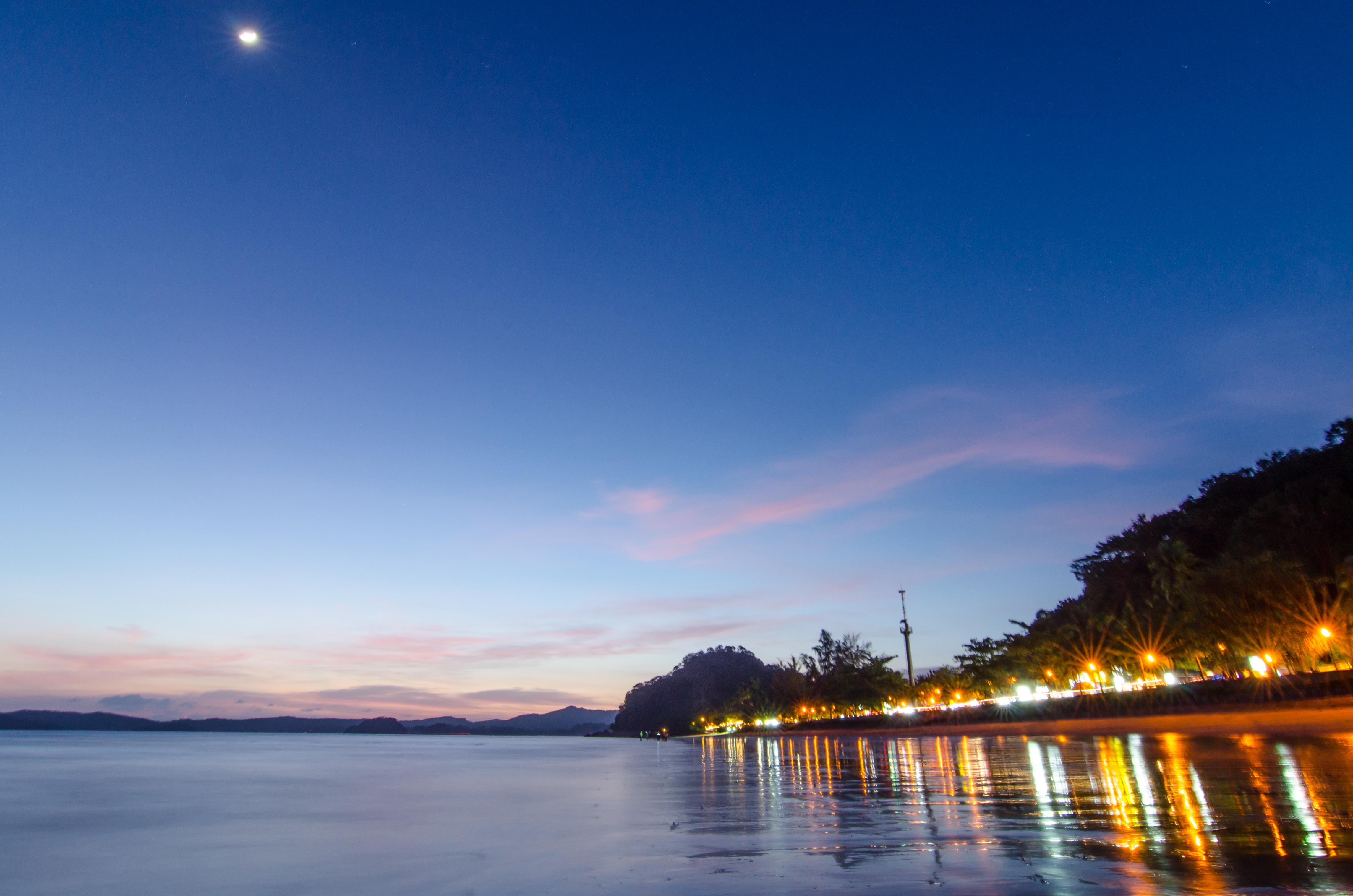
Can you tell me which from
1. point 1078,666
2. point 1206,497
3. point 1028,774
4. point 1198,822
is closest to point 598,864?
point 1198,822

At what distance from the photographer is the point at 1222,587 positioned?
44.1 meters

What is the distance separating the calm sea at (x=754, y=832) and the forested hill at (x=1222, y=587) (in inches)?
907

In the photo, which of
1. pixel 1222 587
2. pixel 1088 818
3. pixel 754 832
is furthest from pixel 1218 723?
pixel 754 832

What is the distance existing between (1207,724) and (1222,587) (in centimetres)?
1185

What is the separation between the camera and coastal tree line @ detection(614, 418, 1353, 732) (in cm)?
4206

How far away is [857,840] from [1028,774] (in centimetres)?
932

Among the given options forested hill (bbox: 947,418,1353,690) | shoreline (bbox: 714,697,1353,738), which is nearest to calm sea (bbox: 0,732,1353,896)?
shoreline (bbox: 714,697,1353,738)

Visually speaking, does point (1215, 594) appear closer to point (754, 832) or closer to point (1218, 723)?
point (1218, 723)

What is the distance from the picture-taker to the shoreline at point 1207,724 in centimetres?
2869

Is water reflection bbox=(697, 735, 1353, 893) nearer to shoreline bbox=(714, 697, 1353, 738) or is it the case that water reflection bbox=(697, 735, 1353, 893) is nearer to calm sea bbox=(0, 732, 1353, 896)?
calm sea bbox=(0, 732, 1353, 896)

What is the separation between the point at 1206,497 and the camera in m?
78.1

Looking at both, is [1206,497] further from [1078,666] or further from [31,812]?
[31,812]

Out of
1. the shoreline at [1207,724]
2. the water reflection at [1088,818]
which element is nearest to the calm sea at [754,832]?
the water reflection at [1088,818]

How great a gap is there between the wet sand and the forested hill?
7054 millimetres
